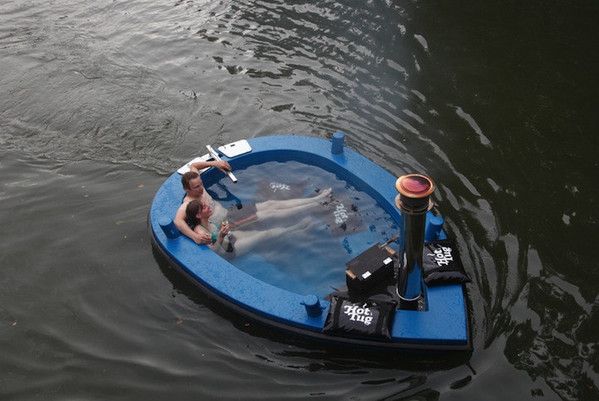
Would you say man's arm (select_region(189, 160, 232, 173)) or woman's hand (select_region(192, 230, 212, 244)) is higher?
man's arm (select_region(189, 160, 232, 173))

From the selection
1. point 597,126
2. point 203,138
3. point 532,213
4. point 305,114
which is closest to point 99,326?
point 203,138

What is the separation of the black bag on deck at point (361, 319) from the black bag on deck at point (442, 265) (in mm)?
601

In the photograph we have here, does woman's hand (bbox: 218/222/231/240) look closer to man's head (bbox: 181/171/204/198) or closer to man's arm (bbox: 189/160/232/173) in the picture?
man's head (bbox: 181/171/204/198)

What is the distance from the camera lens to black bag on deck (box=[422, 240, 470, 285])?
545 cm

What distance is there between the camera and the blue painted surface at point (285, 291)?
509cm

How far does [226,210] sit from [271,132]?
2457 millimetres

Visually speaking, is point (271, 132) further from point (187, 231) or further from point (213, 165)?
point (187, 231)

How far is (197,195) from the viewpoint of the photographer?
656 centimetres

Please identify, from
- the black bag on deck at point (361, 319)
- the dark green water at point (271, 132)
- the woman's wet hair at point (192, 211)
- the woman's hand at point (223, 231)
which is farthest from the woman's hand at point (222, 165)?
the black bag on deck at point (361, 319)

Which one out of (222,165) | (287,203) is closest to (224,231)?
(287,203)

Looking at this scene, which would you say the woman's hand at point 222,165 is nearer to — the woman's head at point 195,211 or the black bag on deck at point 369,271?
the woman's head at point 195,211

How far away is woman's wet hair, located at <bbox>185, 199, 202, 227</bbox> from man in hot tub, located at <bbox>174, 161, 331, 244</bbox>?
0.06 meters

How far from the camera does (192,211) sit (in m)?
6.29

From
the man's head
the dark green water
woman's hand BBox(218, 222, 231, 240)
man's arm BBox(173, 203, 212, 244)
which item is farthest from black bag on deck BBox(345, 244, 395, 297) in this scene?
the man's head
